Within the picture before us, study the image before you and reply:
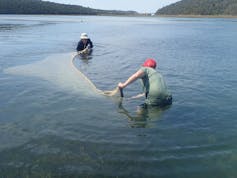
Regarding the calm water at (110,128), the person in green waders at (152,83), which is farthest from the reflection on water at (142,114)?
the person in green waders at (152,83)

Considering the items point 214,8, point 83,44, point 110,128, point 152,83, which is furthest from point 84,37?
point 214,8

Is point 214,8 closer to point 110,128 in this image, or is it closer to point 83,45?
point 83,45

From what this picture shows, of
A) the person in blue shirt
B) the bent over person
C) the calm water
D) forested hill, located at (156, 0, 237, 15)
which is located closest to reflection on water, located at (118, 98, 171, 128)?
the calm water

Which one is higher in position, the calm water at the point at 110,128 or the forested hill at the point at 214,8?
the forested hill at the point at 214,8

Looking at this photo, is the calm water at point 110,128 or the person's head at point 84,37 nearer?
the calm water at point 110,128

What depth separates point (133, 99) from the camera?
11492 millimetres

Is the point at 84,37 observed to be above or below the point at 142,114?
above

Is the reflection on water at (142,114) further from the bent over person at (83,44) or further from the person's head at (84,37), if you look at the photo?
the bent over person at (83,44)

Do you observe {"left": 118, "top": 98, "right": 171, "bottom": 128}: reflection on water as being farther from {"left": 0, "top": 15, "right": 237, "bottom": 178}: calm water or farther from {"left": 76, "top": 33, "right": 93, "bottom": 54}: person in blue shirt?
{"left": 76, "top": 33, "right": 93, "bottom": 54}: person in blue shirt

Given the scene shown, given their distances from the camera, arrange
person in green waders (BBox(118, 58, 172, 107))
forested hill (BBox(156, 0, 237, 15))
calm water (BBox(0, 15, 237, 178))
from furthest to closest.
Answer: forested hill (BBox(156, 0, 237, 15)), person in green waders (BBox(118, 58, 172, 107)), calm water (BBox(0, 15, 237, 178))

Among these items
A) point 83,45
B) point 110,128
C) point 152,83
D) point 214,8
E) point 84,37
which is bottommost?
point 110,128

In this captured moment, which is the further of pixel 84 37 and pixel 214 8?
pixel 214 8

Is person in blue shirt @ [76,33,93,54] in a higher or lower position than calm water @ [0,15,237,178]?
higher

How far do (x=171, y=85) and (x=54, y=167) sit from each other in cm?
819
